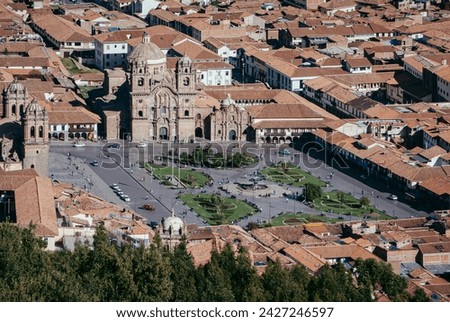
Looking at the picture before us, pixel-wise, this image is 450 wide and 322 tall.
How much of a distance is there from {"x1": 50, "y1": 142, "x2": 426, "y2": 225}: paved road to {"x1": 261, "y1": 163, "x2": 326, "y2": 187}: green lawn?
0.46m

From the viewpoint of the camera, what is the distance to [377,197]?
6769cm

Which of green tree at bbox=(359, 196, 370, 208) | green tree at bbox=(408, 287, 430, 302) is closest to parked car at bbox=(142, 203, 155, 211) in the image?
green tree at bbox=(359, 196, 370, 208)

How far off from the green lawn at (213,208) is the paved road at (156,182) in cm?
40

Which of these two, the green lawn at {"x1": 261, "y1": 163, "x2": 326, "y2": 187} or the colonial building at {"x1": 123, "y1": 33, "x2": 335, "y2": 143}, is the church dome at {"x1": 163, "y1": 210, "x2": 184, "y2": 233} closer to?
the green lawn at {"x1": 261, "y1": 163, "x2": 326, "y2": 187}

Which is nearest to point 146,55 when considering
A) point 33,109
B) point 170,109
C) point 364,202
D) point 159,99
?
point 159,99

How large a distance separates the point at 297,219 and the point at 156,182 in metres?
8.07

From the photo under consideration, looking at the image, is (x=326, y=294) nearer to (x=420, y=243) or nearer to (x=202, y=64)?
(x=420, y=243)

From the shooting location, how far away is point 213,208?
65.9 metres

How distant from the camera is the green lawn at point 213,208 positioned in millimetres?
64375

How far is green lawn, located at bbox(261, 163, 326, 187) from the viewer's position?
70.2 metres

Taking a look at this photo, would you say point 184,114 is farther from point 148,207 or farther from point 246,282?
point 246,282

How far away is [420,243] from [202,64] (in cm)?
3221

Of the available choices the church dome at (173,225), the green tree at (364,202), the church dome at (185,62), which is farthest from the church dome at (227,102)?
the church dome at (173,225)

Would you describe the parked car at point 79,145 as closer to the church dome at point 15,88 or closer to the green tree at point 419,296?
the church dome at point 15,88
